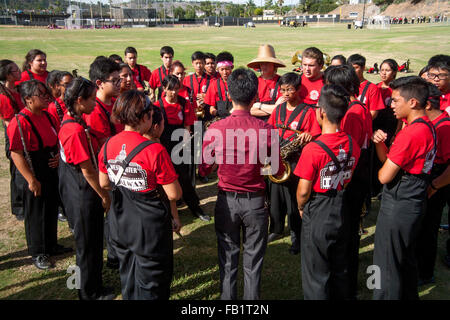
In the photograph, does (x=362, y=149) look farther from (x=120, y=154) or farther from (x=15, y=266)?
(x=15, y=266)

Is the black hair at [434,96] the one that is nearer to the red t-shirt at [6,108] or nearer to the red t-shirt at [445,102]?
the red t-shirt at [445,102]

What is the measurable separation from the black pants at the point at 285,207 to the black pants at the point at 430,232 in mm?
1751

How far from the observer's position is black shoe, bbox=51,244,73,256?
18.0ft

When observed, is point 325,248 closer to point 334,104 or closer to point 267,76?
point 334,104

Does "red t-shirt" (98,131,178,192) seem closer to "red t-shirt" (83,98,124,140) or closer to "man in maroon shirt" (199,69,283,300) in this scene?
"man in maroon shirt" (199,69,283,300)

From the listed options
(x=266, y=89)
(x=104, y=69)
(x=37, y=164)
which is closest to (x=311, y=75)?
(x=266, y=89)

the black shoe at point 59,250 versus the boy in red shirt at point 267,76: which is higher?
the boy in red shirt at point 267,76

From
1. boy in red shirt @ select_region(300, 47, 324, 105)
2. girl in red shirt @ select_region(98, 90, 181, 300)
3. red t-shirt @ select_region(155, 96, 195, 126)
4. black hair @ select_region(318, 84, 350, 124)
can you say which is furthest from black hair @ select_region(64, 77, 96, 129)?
boy in red shirt @ select_region(300, 47, 324, 105)

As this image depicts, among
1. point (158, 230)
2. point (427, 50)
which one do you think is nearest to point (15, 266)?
point (158, 230)

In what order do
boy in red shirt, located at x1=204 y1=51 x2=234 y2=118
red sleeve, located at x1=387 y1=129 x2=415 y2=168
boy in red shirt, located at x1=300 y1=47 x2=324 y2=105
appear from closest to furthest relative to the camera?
red sleeve, located at x1=387 y1=129 x2=415 y2=168, boy in red shirt, located at x1=300 y1=47 x2=324 y2=105, boy in red shirt, located at x1=204 y1=51 x2=234 y2=118

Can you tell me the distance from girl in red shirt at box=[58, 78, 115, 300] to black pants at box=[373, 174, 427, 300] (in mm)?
3300

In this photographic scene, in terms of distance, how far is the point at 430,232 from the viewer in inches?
180

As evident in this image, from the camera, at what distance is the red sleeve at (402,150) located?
3.43 meters

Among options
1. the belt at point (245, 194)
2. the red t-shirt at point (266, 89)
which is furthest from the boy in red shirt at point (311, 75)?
the belt at point (245, 194)
